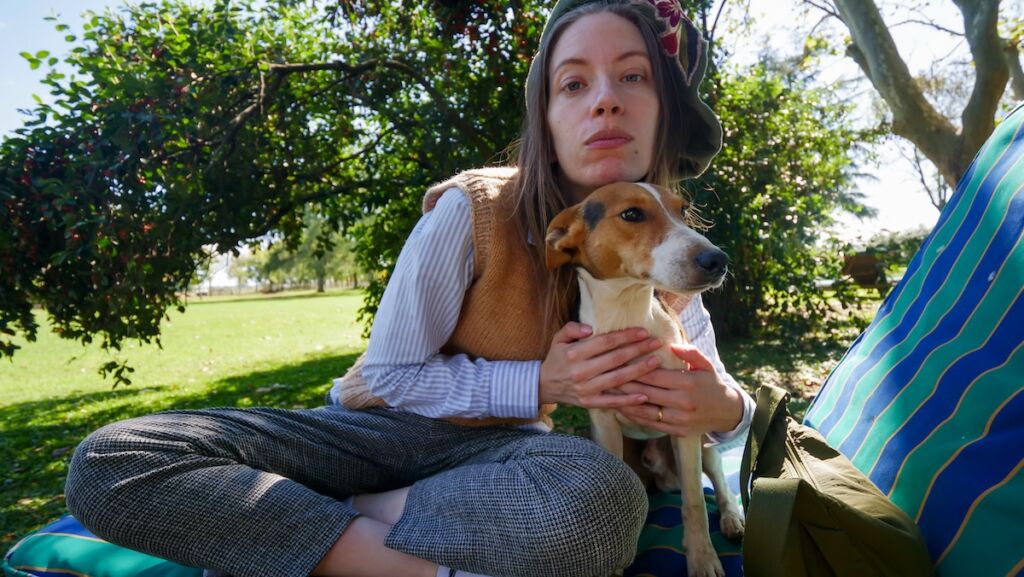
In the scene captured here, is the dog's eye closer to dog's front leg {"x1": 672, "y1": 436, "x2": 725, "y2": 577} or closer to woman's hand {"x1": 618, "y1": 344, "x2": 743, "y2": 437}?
woman's hand {"x1": 618, "y1": 344, "x2": 743, "y2": 437}

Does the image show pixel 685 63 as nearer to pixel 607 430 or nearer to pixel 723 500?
pixel 607 430

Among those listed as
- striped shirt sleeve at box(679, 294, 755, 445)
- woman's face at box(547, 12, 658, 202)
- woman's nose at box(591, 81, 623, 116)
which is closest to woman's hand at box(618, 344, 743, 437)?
striped shirt sleeve at box(679, 294, 755, 445)

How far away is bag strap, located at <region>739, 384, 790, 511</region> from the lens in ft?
5.86

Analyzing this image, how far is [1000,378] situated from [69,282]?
14.1 ft

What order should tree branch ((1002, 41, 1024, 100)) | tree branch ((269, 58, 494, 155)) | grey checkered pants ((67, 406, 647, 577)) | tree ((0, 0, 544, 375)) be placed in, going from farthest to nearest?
tree branch ((1002, 41, 1024, 100))
tree branch ((269, 58, 494, 155))
tree ((0, 0, 544, 375))
grey checkered pants ((67, 406, 647, 577))

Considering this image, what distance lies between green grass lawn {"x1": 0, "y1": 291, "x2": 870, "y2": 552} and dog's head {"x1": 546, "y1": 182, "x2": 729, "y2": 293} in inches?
105

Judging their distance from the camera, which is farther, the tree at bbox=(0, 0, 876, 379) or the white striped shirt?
the tree at bbox=(0, 0, 876, 379)

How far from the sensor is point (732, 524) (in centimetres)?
207

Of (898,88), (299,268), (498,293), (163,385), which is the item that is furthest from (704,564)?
(299,268)

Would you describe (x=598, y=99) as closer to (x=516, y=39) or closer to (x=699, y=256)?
(x=699, y=256)

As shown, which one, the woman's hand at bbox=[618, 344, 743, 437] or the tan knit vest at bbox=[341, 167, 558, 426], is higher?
the tan knit vest at bbox=[341, 167, 558, 426]

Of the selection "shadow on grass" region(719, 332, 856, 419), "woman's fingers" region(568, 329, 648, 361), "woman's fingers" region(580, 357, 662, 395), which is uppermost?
"woman's fingers" region(568, 329, 648, 361)

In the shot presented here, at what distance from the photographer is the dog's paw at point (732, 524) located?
2055 millimetres

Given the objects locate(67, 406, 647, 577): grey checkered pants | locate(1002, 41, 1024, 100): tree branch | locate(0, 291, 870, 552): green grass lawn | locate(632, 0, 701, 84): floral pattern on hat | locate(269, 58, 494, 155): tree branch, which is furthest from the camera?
locate(1002, 41, 1024, 100): tree branch
